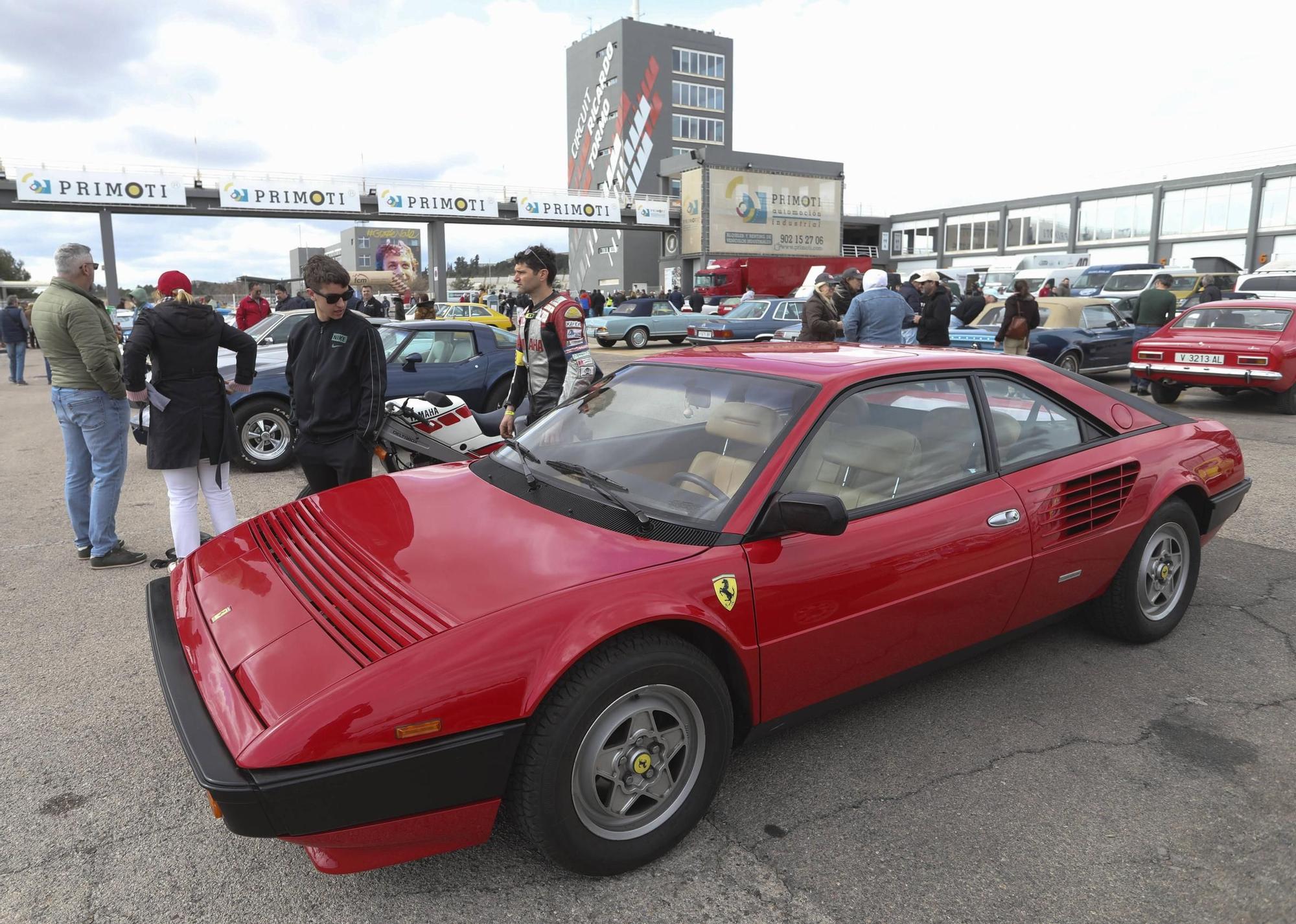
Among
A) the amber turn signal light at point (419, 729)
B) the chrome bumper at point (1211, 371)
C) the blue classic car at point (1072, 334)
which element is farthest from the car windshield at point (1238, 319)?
the amber turn signal light at point (419, 729)

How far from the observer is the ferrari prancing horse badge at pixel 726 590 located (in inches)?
93.7

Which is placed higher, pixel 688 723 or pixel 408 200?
pixel 408 200

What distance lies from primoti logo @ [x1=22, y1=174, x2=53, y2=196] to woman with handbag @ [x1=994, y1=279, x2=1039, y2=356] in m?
37.2

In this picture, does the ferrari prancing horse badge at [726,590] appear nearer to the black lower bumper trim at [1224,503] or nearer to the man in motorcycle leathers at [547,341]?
the man in motorcycle leathers at [547,341]

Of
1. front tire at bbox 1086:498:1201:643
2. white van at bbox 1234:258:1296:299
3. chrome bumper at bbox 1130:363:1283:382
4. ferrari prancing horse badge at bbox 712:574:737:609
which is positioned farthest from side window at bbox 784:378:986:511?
white van at bbox 1234:258:1296:299

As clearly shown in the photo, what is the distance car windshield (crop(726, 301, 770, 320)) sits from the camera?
67.4 feet

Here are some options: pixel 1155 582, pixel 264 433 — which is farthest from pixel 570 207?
pixel 1155 582

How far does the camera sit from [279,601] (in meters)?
2.41

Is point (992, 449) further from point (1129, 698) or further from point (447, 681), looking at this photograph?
point (447, 681)

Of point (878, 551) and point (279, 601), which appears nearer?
point (279, 601)

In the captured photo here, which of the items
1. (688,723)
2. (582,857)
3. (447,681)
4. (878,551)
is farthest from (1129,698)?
(447,681)

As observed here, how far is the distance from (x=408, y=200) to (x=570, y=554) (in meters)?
41.5

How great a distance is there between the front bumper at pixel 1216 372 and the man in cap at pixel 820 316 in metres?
5.32

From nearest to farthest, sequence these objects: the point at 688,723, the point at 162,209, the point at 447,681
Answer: the point at 447,681 < the point at 688,723 < the point at 162,209
